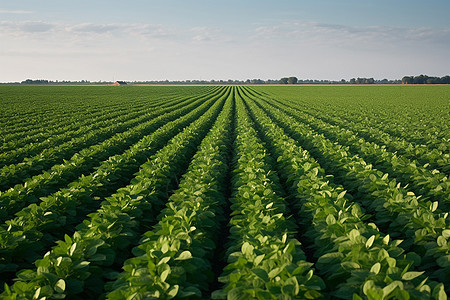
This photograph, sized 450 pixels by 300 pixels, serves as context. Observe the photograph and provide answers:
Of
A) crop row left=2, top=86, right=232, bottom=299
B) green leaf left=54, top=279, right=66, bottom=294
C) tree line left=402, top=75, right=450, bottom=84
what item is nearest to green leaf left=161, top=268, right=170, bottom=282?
crop row left=2, top=86, right=232, bottom=299

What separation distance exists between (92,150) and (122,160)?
236cm

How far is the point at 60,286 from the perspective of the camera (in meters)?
2.98

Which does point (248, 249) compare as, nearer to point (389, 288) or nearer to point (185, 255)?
point (185, 255)

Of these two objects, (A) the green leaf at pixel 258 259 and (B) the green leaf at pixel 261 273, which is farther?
(A) the green leaf at pixel 258 259

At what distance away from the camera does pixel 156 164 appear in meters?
8.02

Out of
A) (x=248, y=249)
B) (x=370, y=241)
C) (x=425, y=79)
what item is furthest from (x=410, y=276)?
(x=425, y=79)

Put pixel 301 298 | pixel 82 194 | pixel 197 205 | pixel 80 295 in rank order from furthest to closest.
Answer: pixel 82 194 < pixel 197 205 < pixel 80 295 < pixel 301 298

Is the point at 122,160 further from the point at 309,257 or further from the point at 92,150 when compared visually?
the point at 309,257

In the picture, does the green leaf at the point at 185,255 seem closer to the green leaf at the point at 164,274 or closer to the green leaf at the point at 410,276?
the green leaf at the point at 164,274

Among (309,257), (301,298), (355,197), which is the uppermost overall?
(301,298)

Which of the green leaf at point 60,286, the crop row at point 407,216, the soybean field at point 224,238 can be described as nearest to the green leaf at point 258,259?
the soybean field at point 224,238

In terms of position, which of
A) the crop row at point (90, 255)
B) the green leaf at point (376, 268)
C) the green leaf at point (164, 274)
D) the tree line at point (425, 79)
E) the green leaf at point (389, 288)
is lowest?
the crop row at point (90, 255)

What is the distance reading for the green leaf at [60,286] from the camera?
296cm

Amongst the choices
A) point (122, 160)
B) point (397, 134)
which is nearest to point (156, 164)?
point (122, 160)
